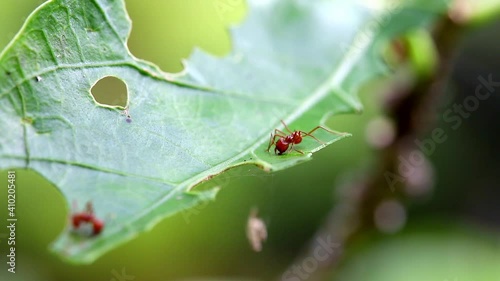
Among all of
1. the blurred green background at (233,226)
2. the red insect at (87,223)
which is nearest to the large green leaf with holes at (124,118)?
the red insect at (87,223)

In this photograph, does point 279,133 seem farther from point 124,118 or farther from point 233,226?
point 233,226

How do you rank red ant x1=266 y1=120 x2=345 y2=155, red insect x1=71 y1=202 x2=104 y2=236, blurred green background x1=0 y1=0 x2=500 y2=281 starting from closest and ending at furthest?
red insect x1=71 y1=202 x2=104 y2=236 → red ant x1=266 y1=120 x2=345 y2=155 → blurred green background x1=0 y1=0 x2=500 y2=281

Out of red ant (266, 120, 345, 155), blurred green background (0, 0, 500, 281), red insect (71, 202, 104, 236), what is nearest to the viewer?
red insect (71, 202, 104, 236)

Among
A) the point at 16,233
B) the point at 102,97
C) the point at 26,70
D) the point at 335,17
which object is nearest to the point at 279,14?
the point at 335,17

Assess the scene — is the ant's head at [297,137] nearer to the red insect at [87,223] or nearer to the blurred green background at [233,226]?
the red insect at [87,223]

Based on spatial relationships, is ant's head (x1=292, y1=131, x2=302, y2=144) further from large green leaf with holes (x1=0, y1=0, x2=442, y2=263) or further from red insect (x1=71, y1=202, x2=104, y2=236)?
red insect (x1=71, y1=202, x2=104, y2=236)

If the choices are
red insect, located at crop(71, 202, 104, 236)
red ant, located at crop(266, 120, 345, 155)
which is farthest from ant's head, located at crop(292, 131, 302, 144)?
red insect, located at crop(71, 202, 104, 236)

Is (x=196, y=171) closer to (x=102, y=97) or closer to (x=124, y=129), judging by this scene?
(x=124, y=129)
